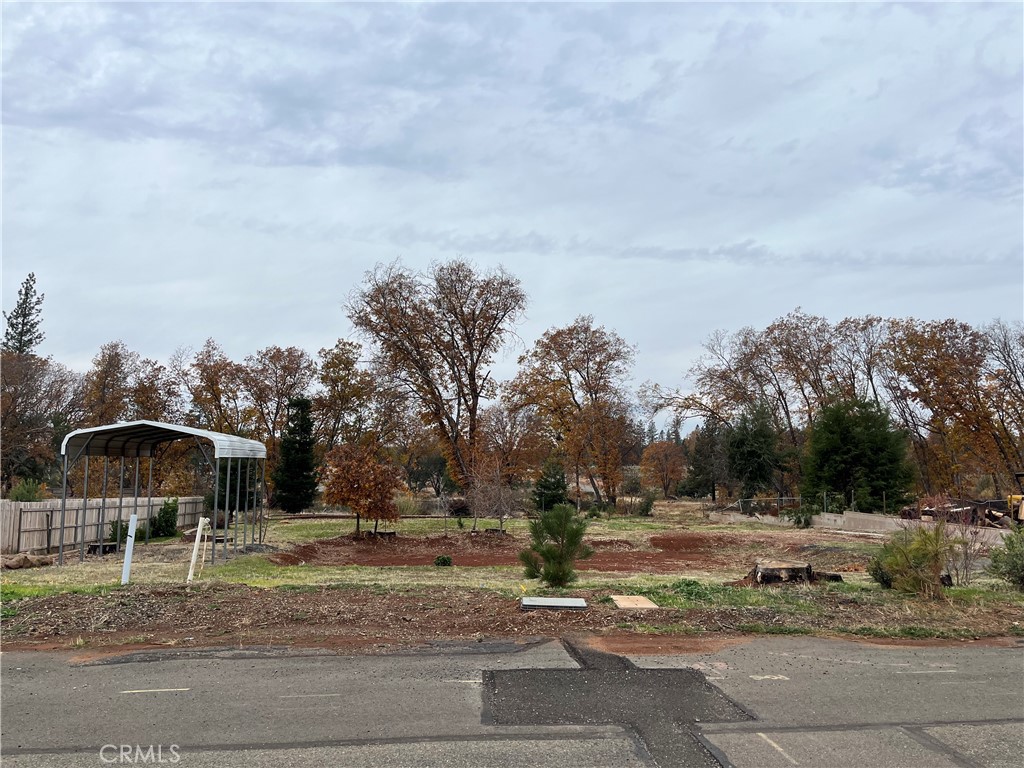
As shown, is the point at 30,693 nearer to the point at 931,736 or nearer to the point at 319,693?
the point at 319,693

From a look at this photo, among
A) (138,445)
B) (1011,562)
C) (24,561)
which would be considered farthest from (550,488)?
(1011,562)

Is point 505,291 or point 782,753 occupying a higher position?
point 505,291

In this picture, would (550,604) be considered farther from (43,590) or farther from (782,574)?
(43,590)

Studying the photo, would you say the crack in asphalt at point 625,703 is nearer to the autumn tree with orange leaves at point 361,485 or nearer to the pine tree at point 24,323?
the autumn tree with orange leaves at point 361,485

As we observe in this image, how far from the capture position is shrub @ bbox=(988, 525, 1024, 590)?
11.6 metres

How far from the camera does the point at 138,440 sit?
20.8m

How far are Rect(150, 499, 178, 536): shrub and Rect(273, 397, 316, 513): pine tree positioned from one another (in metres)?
15.4

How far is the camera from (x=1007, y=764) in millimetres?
4684

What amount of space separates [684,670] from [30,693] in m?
5.54

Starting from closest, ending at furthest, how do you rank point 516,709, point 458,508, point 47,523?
point 516,709 < point 47,523 < point 458,508

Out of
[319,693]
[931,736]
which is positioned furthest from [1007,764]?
[319,693]

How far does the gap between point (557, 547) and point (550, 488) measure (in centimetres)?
3139

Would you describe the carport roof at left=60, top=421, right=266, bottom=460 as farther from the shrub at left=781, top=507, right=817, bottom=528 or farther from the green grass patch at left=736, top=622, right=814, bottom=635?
the shrub at left=781, top=507, right=817, bottom=528

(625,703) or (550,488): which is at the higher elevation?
(550,488)
